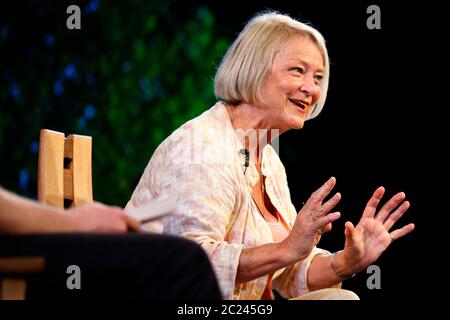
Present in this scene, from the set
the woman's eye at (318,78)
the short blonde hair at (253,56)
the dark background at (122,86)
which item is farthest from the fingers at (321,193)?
the dark background at (122,86)

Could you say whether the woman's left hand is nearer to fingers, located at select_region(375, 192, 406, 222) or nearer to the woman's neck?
fingers, located at select_region(375, 192, 406, 222)

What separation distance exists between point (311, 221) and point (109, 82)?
2.55m

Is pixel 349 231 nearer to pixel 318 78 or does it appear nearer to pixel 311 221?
pixel 311 221

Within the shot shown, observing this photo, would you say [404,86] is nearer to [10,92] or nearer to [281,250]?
[281,250]

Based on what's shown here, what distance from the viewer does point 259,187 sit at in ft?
8.01

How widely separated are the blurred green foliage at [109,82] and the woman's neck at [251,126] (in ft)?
6.15

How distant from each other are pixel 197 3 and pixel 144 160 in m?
0.90

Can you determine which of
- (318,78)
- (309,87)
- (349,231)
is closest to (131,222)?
(349,231)

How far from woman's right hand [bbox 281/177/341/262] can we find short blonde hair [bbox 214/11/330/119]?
466 mm

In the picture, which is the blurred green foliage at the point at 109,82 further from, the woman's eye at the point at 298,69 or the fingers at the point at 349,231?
the fingers at the point at 349,231

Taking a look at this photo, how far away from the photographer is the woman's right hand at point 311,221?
79.8 inches

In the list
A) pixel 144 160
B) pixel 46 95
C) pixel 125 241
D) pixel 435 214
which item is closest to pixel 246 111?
pixel 125 241

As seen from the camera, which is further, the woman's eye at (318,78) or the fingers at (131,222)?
the woman's eye at (318,78)
